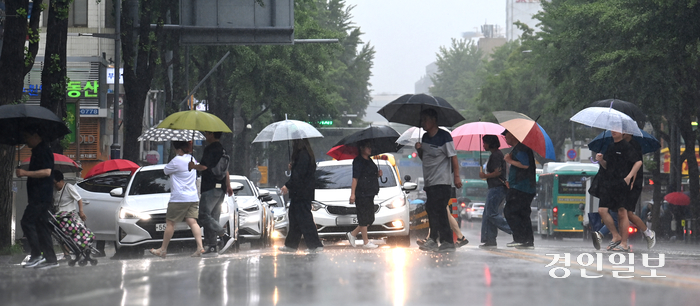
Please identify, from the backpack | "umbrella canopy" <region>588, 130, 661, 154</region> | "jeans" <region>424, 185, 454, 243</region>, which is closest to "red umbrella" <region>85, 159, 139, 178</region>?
the backpack

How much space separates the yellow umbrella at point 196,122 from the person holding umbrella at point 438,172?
285 centimetres

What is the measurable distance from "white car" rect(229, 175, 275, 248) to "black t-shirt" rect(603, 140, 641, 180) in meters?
6.81

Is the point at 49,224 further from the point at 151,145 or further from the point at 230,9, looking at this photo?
the point at 151,145

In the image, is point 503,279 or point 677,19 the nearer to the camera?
point 503,279

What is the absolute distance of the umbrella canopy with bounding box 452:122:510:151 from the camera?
50.3 ft

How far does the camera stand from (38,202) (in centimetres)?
1109

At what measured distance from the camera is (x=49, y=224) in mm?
11867

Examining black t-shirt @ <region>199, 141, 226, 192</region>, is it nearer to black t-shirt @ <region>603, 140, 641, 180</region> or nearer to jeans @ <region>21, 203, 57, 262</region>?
→ jeans @ <region>21, 203, 57, 262</region>

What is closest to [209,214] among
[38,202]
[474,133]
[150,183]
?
[38,202]

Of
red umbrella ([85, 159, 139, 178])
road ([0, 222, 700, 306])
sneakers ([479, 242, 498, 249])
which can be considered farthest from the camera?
red umbrella ([85, 159, 139, 178])

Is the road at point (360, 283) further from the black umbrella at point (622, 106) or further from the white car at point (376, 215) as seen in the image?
the white car at point (376, 215)

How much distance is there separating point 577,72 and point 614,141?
20.7m

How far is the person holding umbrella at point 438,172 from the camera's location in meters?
11.9

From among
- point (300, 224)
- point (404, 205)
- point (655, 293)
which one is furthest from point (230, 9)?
point (655, 293)
